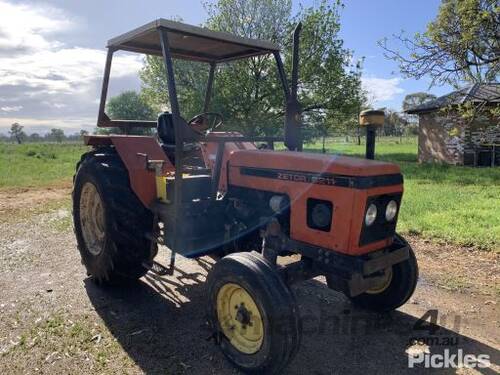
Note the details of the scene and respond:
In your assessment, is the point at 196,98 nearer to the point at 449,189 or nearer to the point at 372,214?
the point at 449,189

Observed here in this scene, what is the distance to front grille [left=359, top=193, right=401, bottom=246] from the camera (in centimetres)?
281

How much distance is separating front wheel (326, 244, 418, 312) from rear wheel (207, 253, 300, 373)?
1.19 metres

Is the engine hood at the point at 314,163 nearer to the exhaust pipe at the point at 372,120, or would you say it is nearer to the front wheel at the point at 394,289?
the exhaust pipe at the point at 372,120

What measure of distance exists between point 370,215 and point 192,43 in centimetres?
252

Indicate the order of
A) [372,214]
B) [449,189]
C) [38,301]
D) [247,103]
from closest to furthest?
[372,214] → [38,301] → [449,189] → [247,103]

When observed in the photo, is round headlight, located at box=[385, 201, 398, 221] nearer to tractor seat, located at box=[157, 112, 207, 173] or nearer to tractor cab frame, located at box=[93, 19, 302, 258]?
tractor cab frame, located at box=[93, 19, 302, 258]

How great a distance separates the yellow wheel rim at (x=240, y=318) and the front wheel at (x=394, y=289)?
1192mm

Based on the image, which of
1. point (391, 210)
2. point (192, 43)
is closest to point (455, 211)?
point (391, 210)

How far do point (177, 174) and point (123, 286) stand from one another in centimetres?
154

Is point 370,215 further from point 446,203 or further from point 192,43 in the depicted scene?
point 446,203

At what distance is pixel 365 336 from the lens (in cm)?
331

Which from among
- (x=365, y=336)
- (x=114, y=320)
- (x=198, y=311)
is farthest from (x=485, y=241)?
(x=114, y=320)

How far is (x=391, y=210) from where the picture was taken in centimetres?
299

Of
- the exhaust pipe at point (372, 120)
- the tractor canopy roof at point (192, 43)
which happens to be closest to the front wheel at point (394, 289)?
the exhaust pipe at point (372, 120)
